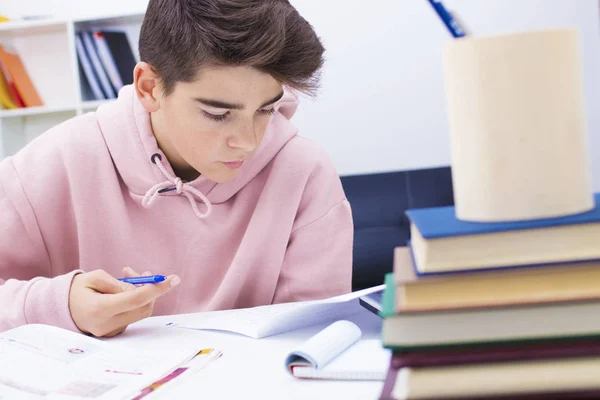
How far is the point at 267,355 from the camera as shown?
859 mm

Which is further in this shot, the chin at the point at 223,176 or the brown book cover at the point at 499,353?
the chin at the point at 223,176

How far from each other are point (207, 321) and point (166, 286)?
14 cm

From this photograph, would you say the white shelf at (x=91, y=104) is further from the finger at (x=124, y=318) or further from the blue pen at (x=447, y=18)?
the blue pen at (x=447, y=18)

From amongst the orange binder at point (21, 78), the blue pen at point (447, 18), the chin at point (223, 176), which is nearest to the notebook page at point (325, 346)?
the blue pen at point (447, 18)

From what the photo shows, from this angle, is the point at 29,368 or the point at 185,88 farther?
the point at 185,88

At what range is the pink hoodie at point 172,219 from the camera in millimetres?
1350

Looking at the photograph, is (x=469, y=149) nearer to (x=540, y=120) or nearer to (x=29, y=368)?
(x=540, y=120)

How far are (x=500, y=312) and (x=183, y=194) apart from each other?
1.00 metres

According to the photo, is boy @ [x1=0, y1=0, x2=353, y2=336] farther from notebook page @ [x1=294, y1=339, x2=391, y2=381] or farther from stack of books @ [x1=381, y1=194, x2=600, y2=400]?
stack of books @ [x1=381, y1=194, x2=600, y2=400]

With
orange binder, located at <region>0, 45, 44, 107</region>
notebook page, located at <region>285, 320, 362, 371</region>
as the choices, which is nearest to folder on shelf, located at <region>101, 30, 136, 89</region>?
orange binder, located at <region>0, 45, 44, 107</region>

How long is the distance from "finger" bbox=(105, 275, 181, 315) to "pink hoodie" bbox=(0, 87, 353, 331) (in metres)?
0.37

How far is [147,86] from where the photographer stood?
1306 mm

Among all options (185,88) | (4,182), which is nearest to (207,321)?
(185,88)

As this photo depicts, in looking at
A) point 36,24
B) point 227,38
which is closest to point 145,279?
point 227,38
